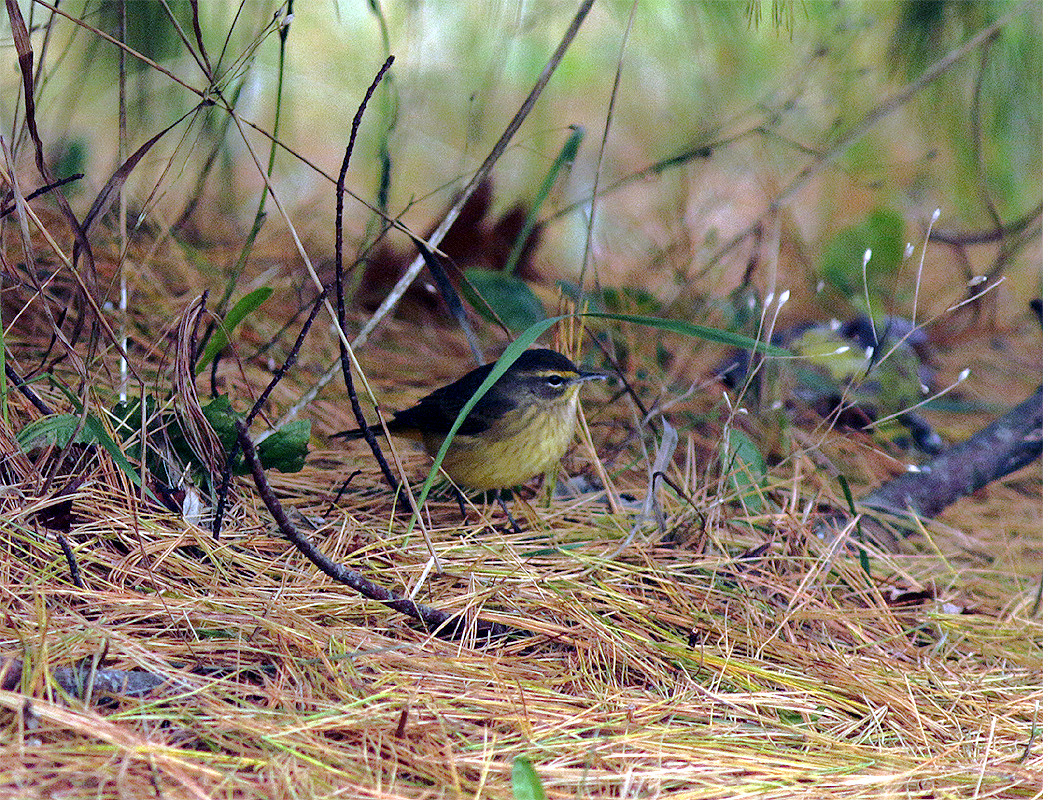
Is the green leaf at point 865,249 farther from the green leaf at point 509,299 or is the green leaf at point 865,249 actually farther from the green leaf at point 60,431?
the green leaf at point 60,431

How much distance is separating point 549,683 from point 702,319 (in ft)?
8.22

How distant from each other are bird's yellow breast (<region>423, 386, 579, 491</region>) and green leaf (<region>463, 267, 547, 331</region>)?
67 centimetres

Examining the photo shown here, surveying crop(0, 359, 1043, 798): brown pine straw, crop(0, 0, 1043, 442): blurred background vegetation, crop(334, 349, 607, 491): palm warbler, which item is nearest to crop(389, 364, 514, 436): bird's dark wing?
crop(334, 349, 607, 491): palm warbler

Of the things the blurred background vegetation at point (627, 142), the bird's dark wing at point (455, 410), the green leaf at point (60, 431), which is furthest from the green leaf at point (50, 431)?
the bird's dark wing at point (455, 410)

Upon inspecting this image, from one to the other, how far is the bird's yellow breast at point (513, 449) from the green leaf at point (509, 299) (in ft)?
2.18

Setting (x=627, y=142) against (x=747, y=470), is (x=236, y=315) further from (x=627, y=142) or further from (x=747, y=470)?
(x=627, y=142)

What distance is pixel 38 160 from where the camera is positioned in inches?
89.0

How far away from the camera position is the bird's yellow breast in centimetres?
318

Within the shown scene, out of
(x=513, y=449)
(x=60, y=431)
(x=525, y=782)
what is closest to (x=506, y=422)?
(x=513, y=449)

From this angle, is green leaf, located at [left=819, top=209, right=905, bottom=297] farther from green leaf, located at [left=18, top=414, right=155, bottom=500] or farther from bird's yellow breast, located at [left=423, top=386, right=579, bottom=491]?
green leaf, located at [left=18, top=414, right=155, bottom=500]

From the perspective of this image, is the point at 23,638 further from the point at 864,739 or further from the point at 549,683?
the point at 864,739

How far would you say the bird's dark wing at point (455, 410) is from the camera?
3270 mm

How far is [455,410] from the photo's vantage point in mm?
3275

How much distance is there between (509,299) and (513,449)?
0.94 m
